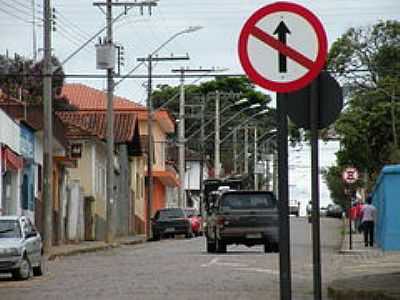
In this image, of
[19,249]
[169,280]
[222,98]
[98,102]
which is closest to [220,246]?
Answer: [19,249]

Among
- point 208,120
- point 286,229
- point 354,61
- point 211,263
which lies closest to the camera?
point 286,229

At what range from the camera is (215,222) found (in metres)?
33.2

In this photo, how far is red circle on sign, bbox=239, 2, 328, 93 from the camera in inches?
351

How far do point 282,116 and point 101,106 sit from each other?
7473 cm

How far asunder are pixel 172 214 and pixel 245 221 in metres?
22.7

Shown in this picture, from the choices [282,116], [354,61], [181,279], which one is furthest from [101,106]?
[282,116]

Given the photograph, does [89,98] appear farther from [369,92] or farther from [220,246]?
[220,246]

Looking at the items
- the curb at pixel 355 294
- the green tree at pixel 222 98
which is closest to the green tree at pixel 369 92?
the green tree at pixel 222 98

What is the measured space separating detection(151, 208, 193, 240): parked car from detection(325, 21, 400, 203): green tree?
897 centimetres

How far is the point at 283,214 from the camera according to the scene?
8906 millimetres

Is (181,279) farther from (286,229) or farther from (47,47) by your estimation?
(47,47)

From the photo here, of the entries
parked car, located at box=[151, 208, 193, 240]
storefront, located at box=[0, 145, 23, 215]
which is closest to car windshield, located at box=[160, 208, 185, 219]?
parked car, located at box=[151, 208, 193, 240]

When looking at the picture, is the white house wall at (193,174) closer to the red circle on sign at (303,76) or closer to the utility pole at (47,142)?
the utility pole at (47,142)

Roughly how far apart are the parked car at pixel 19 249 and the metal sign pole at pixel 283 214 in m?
13.9
